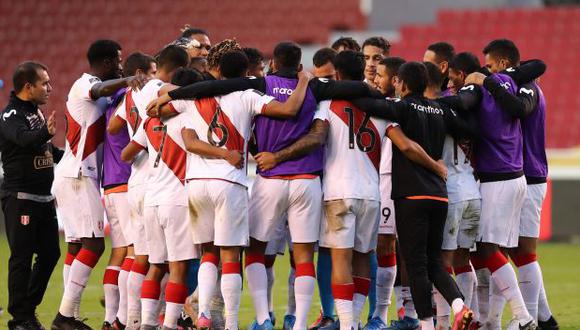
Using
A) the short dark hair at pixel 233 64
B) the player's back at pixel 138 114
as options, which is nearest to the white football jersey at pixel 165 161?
the player's back at pixel 138 114

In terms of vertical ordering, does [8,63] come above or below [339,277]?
above

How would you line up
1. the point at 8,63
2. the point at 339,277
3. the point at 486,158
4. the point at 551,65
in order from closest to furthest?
the point at 339,277 → the point at 486,158 → the point at 551,65 → the point at 8,63

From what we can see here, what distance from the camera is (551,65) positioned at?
2386 cm

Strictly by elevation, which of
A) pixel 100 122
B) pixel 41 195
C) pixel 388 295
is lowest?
pixel 388 295

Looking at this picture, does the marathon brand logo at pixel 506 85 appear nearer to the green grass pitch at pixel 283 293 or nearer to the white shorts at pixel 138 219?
the green grass pitch at pixel 283 293

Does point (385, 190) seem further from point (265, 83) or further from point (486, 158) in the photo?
point (265, 83)

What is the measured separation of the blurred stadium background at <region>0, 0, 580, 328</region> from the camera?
2397cm

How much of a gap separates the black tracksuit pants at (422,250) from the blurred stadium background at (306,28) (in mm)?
14680

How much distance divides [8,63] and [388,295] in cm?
2027

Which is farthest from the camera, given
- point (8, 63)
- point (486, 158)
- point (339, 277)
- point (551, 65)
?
point (8, 63)

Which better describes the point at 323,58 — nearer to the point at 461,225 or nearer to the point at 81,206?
the point at 461,225

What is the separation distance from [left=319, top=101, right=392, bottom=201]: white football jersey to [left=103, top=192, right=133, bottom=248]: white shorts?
1.70m

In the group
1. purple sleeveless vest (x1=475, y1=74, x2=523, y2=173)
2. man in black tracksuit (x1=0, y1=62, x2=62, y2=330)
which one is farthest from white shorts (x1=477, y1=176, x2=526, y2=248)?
man in black tracksuit (x1=0, y1=62, x2=62, y2=330)

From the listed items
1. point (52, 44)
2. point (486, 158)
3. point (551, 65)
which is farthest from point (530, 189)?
point (52, 44)
